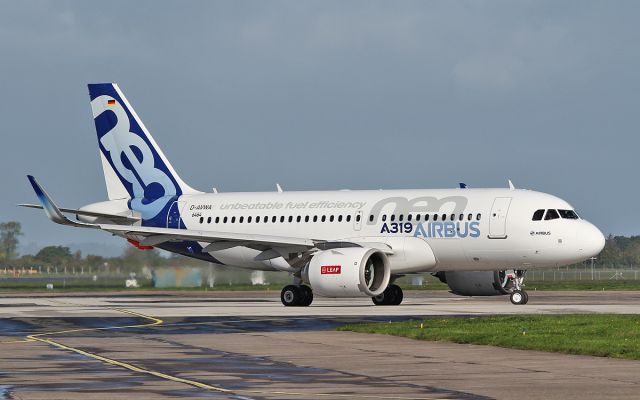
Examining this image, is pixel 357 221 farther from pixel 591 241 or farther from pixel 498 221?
pixel 591 241

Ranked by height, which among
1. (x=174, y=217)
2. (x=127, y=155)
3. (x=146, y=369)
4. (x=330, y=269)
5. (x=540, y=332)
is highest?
(x=127, y=155)

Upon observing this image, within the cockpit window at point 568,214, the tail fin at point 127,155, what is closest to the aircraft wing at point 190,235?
the tail fin at point 127,155

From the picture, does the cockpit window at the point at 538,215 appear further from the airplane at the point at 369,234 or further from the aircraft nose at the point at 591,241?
the aircraft nose at the point at 591,241

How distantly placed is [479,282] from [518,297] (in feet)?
11.1

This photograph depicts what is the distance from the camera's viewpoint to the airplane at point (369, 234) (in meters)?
42.3

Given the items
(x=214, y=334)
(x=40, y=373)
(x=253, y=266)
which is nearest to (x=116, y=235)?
(x=253, y=266)

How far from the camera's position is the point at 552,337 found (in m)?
24.9

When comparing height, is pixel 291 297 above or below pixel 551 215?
below

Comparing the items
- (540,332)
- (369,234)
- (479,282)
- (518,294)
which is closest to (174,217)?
(369,234)

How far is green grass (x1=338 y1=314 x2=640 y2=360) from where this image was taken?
2250 centimetres

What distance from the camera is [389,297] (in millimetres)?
45688

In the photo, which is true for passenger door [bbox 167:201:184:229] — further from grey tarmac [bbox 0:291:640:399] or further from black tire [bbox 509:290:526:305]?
grey tarmac [bbox 0:291:640:399]

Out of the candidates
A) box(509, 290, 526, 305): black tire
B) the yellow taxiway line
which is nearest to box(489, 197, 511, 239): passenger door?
box(509, 290, 526, 305): black tire

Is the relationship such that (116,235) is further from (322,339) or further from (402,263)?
(322,339)
